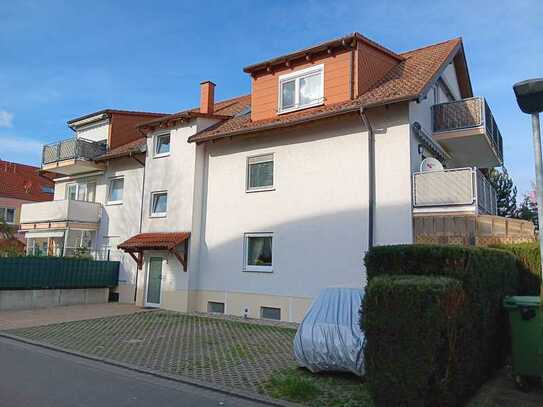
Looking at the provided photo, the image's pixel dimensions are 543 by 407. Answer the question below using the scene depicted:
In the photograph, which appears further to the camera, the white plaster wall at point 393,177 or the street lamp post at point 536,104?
the white plaster wall at point 393,177

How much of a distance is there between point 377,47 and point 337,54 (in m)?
1.49

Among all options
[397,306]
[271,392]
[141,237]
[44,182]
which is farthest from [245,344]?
[44,182]

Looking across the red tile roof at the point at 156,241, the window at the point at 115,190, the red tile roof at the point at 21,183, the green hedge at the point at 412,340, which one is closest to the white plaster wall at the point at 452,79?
the red tile roof at the point at 156,241

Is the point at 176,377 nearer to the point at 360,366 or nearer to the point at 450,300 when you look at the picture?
the point at 360,366

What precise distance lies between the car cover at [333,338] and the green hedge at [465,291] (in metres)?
0.99

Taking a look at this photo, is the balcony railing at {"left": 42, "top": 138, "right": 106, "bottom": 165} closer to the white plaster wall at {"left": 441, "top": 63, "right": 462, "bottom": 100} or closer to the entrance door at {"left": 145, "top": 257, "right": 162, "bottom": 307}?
the entrance door at {"left": 145, "top": 257, "right": 162, "bottom": 307}

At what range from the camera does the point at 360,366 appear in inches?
285

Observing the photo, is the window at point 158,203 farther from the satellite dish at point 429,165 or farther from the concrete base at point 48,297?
the satellite dish at point 429,165

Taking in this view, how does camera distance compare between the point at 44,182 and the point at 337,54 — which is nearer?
the point at 337,54

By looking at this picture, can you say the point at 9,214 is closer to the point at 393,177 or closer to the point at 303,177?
the point at 303,177

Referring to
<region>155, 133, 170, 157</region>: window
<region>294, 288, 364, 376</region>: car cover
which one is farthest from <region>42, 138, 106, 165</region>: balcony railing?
<region>294, 288, 364, 376</region>: car cover

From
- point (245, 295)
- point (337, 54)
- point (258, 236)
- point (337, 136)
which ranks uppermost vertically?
point (337, 54)

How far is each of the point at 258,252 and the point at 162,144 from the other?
22.0ft

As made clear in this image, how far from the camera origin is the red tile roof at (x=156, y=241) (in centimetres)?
1656
